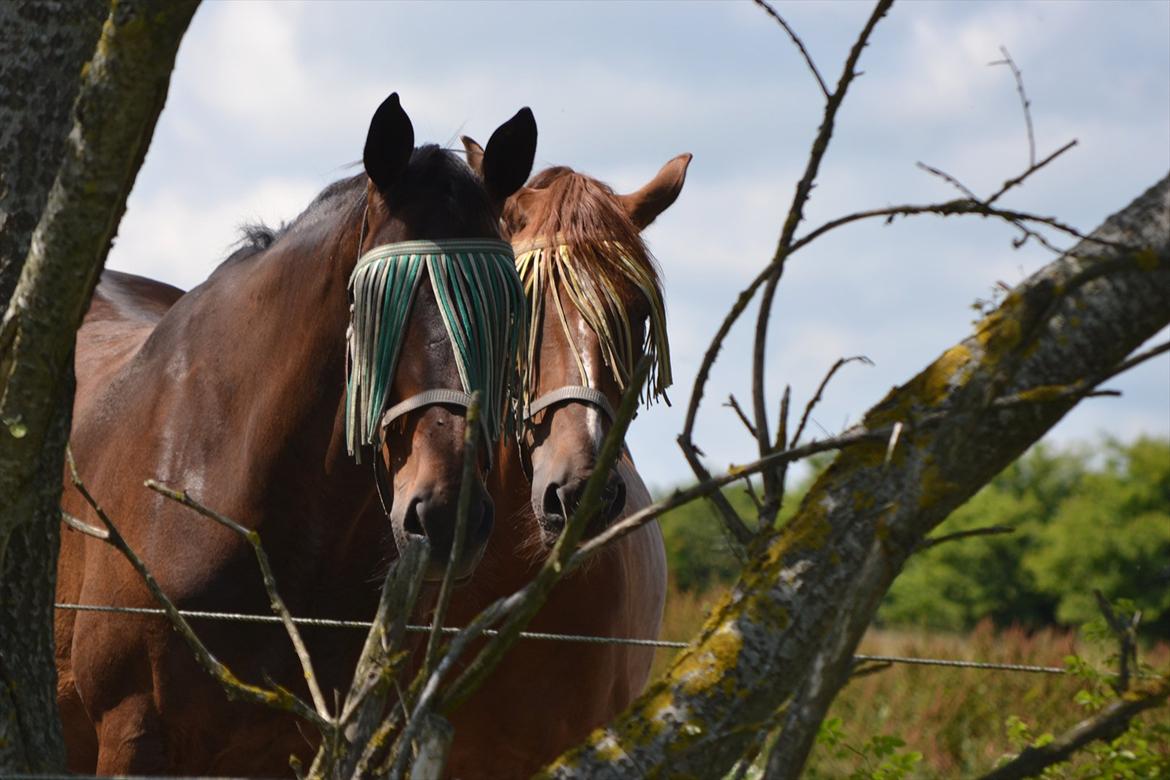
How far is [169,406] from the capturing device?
364cm

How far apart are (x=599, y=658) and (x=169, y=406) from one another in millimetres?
1586

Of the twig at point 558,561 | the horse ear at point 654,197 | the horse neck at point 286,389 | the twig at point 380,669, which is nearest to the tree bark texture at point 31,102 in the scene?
the twig at point 380,669

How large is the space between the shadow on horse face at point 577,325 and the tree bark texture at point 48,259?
5.86 ft

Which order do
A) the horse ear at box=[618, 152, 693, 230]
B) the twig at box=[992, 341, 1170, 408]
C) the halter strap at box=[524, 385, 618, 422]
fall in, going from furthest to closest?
1. the horse ear at box=[618, 152, 693, 230]
2. the halter strap at box=[524, 385, 618, 422]
3. the twig at box=[992, 341, 1170, 408]

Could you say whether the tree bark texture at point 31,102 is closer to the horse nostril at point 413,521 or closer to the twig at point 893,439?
the horse nostril at point 413,521

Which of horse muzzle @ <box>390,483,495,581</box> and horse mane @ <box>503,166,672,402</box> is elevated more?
horse mane @ <box>503,166,672,402</box>

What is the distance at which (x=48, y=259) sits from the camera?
1750mm

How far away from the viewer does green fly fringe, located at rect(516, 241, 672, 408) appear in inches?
156

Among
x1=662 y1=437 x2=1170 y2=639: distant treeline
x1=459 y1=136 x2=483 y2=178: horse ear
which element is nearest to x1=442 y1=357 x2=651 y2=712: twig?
x1=459 y1=136 x2=483 y2=178: horse ear

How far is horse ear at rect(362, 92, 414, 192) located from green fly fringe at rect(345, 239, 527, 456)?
0.25 m

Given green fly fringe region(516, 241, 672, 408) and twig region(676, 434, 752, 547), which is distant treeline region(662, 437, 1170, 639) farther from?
twig region(676, 434, 752, 547)

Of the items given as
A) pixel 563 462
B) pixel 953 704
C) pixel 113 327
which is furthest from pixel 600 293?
pixel 953 704

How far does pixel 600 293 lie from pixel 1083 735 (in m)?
2.62

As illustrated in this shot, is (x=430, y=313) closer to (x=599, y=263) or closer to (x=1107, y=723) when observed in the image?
(x=599, y=263)
